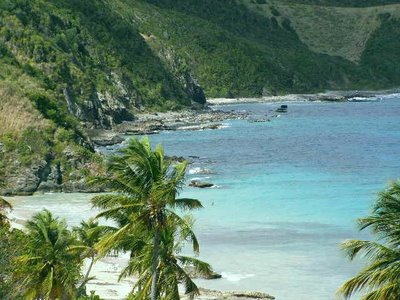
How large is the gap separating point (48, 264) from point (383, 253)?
1547cm

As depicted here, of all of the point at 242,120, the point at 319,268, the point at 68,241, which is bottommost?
the point at 242,120

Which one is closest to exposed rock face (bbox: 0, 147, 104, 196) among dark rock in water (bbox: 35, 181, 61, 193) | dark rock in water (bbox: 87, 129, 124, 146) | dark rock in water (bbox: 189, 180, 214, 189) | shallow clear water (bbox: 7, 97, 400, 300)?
dark rock in water (bbox: 35, 181, 61, 193)

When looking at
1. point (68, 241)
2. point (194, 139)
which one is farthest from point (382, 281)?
point (194, 139)

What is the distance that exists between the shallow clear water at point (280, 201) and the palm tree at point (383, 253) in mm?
25071

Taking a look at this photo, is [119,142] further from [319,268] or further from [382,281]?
[382,281]

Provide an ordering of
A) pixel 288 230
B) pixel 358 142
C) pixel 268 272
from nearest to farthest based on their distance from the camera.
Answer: pixel 268 272 < pixel 288 230 < pixel 358 142

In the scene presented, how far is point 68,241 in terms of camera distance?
34.0 meters

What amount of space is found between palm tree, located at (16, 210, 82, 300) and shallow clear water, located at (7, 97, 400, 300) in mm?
15954

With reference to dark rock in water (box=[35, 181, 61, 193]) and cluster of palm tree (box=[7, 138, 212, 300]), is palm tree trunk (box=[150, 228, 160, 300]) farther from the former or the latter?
dark rock in water (box=[35, 181, 61, 193])

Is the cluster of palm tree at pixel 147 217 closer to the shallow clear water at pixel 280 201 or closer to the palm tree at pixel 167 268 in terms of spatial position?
the palm tree at pixel 167 268

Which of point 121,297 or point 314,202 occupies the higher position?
point 121,297

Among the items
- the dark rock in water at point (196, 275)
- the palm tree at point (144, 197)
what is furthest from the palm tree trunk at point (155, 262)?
the dark rock in water at point (196, 275)

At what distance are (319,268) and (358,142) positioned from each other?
89.8m

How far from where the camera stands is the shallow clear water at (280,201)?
52.5 meters
